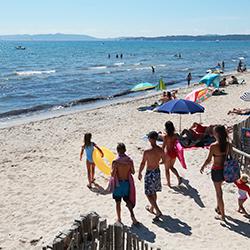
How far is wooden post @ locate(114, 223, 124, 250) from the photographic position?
5527 millimetres

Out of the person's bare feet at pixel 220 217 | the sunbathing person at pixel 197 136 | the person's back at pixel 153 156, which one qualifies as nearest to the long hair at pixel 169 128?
the person's back at pixel 153 156

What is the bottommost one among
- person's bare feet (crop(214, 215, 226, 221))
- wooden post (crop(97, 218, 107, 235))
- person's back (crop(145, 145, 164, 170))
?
person's bare feet (crop(214, 215, 226, 221))

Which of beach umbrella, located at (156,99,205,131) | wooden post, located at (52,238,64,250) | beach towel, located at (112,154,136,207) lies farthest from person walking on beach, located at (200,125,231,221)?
beach umbrella, located at (156,99,205,131)

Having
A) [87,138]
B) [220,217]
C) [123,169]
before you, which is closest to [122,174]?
[123,169]

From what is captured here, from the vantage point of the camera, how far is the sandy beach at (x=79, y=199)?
22.3 feet

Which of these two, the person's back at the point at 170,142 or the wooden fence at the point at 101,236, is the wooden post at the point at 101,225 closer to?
the wooden fence at the point at 101,236

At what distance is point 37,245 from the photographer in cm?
673

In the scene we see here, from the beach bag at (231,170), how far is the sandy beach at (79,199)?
2.80 ft

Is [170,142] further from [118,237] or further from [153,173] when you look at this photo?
[118,237]

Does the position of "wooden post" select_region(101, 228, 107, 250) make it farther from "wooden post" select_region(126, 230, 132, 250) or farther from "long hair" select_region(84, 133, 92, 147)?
"long hair" select_region(84, 133, 92, 147)

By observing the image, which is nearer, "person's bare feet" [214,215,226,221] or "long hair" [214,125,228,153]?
"long hair" [214,125,228,153]

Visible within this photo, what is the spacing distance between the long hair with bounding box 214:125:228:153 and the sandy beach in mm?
1354

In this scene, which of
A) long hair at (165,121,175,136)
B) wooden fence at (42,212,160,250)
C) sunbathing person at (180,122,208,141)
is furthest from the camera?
sunbathing person at (180,122,208,141)

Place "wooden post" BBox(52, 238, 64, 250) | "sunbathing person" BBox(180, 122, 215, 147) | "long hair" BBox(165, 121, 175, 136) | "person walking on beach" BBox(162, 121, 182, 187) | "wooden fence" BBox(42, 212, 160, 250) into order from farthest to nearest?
1. "sunbathing person" BBox(180, 122, 215, 147)
2. "person walking on beach" BBox(162, 121, 182, 187)
3. "long hair" BBox(165, 121, 175, 136)
4. "wooden fence" BBox(42, 212, 160, 250)
5. "wooden post" BBox(52, 238, 64, 250)
